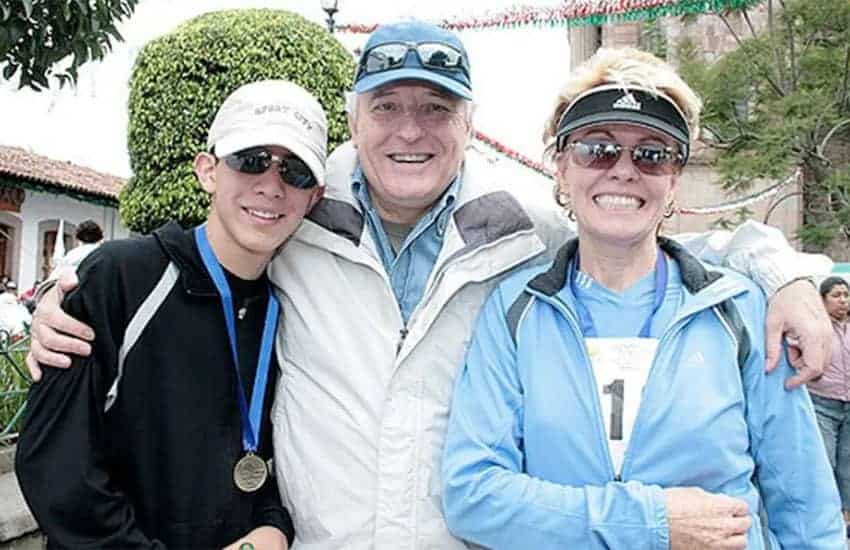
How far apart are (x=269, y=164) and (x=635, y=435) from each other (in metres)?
1.16

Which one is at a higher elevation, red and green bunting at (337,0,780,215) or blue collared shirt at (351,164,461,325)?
red and green bunting at (337,0,780,215)

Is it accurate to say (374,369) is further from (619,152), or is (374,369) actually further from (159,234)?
(619,152)

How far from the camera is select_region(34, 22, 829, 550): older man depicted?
218 centimetres

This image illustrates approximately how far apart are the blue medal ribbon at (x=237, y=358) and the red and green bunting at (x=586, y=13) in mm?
7886

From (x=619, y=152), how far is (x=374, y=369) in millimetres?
844

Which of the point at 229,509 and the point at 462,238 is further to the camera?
the point at 462,238

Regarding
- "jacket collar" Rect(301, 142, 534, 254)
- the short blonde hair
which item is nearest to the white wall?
"jacket collar" Rect(301, 142, 534, 254)

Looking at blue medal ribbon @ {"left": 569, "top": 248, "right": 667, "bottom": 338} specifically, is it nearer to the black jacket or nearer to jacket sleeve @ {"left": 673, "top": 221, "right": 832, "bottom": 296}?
jacket sleeve @ {"left": 673, "top": 221, "right": 832, "bottom": 296}

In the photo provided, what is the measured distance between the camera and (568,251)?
228cm

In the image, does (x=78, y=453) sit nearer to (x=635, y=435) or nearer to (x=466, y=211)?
(x=466, y=211)

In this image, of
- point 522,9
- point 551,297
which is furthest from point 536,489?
point 522,9

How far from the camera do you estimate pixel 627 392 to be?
2.00 meters

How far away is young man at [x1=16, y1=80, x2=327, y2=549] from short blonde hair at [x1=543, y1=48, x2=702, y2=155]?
705 mm

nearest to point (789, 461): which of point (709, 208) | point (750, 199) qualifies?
point (709, 208)
